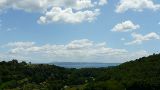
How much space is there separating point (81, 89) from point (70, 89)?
881cm

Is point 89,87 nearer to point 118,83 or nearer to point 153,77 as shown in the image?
point 118,83

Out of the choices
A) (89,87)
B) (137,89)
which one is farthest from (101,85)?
(137,89)

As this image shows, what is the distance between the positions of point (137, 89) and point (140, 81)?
202 inches

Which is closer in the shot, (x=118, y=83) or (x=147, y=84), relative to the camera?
(x=147, y=84)

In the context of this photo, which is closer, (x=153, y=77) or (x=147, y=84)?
(x=147, y=84)

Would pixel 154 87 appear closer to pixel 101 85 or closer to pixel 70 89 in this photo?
pixel 101 85

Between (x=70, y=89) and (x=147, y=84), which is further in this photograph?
(x=70, y=89)

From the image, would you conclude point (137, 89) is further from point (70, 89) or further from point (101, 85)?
point (70, 89)

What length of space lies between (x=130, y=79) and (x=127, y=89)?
55.0 feet

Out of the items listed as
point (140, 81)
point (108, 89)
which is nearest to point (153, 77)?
point (140, 81)

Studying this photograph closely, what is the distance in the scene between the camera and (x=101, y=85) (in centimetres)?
19012

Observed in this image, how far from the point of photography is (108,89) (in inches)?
7156

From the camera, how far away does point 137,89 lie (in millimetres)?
182625

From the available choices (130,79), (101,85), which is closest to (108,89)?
(101,85)
